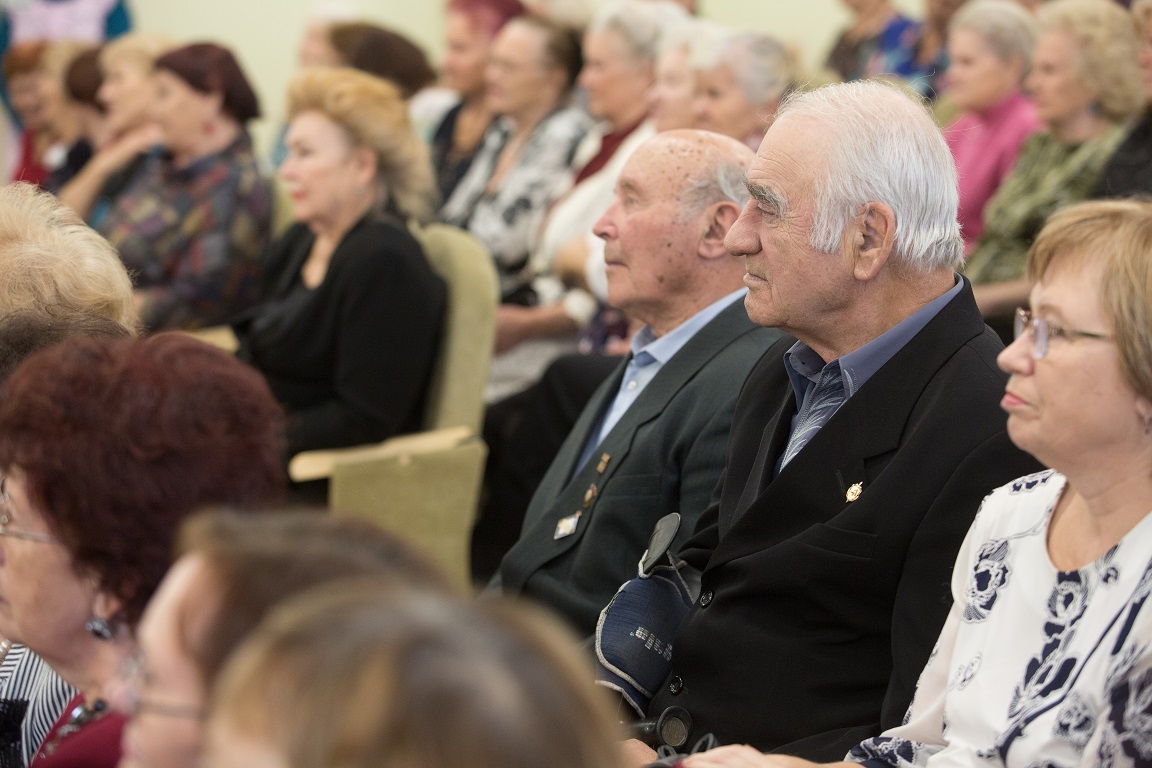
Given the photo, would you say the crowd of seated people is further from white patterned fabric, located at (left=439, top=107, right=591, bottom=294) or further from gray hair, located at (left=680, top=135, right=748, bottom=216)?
white patterned fabric, located at (left=439, top=107, right=591, bottom=294)

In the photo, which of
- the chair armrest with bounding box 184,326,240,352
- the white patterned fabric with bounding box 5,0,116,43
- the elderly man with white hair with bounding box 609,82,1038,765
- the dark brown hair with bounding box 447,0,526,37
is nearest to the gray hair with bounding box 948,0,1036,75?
the dark brown hair with bounding box 447,0,526,37

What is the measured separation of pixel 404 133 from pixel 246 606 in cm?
327

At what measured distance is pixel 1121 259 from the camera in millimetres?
1548

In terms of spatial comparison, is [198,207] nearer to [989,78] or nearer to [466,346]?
[466,346]

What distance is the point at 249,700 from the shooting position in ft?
2.83

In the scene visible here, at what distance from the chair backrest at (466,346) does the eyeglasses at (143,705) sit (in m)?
2.68

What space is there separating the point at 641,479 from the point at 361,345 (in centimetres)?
154

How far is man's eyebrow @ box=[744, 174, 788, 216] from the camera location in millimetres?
2197

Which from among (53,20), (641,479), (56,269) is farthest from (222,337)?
(53,20)

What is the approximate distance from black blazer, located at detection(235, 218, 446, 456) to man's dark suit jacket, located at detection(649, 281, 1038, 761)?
1.87 m

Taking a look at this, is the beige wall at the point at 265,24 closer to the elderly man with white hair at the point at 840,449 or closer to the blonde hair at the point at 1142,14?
the blonde hair at the point at 1142,14

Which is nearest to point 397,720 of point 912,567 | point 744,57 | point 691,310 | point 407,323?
point 912,567

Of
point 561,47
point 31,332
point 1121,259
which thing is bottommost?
point 561,47

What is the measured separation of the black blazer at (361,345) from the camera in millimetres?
3789
